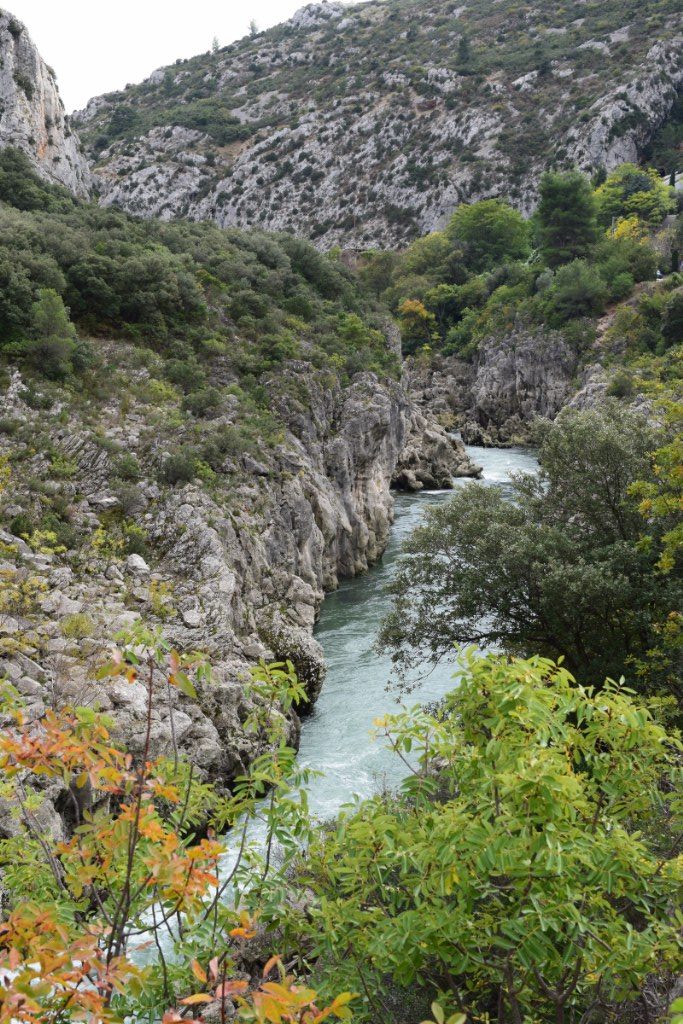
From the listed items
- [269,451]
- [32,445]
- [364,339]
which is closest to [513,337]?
[364,339]

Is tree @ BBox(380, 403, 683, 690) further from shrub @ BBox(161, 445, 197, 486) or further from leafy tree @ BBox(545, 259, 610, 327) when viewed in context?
leafy tree @ BBox(545, 259, 610, 327)

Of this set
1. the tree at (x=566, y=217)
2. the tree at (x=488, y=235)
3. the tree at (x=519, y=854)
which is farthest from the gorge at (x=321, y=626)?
the tree at (x=488, y=235)

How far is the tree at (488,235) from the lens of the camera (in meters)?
79.2

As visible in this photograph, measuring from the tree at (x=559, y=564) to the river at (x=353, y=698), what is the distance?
43.4 inches

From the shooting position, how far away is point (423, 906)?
376cm

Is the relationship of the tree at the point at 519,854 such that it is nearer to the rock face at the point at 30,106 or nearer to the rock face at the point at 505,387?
the rock face at the point at 30,106

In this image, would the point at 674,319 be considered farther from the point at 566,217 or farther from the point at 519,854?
the point at 519,854

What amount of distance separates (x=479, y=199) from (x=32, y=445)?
288ft

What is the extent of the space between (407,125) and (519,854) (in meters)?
115

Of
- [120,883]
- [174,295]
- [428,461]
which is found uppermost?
[174,295]

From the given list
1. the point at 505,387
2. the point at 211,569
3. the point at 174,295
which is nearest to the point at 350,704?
the point at 211,569

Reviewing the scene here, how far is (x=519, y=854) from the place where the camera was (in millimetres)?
3379

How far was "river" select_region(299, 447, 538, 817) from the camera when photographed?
43.3ft

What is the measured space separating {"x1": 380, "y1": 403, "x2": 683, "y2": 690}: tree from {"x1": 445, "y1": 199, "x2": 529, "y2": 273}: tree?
70140 mm
